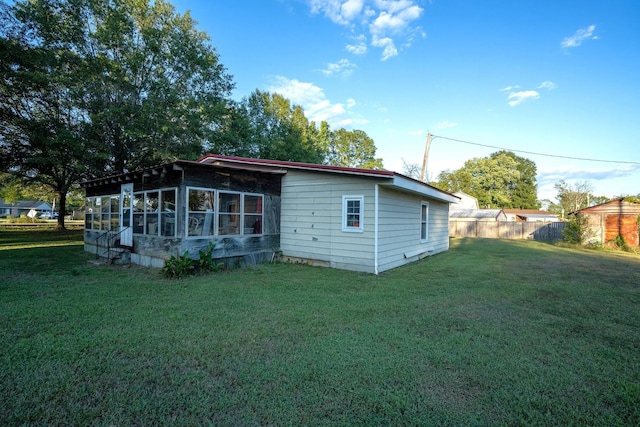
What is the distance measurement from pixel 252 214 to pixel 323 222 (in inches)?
87.6

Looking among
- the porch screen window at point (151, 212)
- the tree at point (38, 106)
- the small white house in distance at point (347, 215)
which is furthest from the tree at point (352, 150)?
the porch screen window at point (151, 212)

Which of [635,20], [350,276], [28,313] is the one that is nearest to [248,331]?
[28,313]

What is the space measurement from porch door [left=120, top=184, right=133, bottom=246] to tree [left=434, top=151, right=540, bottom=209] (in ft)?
133

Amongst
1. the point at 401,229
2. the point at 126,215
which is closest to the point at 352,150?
the point at 401,229

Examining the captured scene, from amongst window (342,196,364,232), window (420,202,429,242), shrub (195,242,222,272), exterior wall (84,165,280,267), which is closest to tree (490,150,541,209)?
window (420,202,429,242)

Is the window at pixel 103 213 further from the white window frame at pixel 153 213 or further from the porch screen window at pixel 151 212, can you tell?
the porch screen window at pixel 151 212

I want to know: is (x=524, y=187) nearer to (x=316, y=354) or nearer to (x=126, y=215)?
(x=126, y=215)

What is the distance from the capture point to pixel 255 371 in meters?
2.88

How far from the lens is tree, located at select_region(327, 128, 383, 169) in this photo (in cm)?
3403

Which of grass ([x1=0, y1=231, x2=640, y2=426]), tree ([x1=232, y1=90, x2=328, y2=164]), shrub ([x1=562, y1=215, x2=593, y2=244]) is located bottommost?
grass ([x1=0, y1=231, x2=640, y2=426])

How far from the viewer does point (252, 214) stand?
9094mm

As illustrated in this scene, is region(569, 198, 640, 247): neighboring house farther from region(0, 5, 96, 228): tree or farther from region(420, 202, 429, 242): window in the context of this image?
region(0, 5, 96, 228): tree

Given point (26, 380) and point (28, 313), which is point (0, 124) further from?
point (26, 380)

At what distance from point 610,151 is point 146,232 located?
2685 cm
